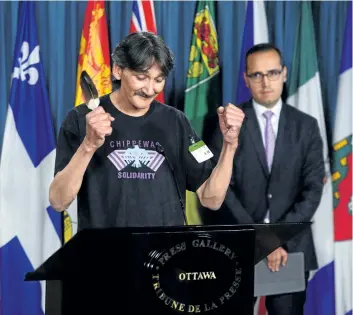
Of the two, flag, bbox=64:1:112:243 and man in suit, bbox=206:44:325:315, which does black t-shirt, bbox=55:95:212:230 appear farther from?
flag, bbox=64:1:112:243

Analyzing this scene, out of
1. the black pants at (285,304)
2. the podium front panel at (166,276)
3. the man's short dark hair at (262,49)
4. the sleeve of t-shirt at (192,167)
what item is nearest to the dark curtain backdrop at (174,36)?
the man's short dark hair at (262,49)

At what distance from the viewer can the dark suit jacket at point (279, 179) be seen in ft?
11.2

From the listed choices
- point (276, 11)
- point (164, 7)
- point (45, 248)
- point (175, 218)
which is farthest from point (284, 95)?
point (175, 218)

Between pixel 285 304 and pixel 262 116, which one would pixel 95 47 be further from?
pixel 285 304

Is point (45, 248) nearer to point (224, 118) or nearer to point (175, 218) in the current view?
point (175, 218)

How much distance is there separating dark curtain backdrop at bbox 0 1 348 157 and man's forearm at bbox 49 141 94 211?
185cm

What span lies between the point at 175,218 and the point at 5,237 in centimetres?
189

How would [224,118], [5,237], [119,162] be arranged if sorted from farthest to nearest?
1. [5,237]
2. [119,162]
3. [224,118]

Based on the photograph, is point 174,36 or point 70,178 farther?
point 174,36

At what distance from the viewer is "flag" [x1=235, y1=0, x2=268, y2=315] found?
3.85m

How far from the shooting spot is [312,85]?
3883mm

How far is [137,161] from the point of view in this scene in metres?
2.05

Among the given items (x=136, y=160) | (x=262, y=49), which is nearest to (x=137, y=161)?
(x=136, y=160)

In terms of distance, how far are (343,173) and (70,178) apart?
2.38 m
